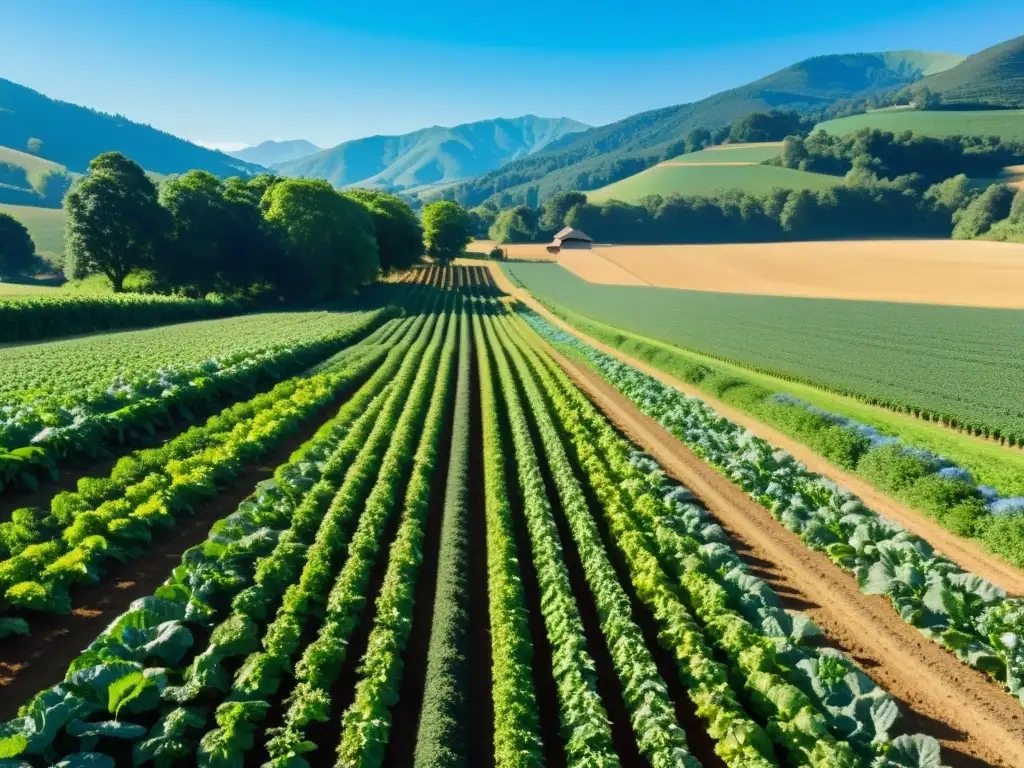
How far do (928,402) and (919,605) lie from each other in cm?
1455

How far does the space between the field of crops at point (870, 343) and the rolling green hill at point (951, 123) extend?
12982 centimetres

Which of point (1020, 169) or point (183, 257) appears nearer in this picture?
point (183, 257)

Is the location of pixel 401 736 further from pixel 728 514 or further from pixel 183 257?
pixel 183 257

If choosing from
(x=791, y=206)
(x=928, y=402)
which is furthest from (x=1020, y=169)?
(x=928, y=402)

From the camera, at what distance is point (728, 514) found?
16.3 m

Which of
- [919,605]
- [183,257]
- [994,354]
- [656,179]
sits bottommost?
[919,605]

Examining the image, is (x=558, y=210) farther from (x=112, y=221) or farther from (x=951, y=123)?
(x=951, y=123)

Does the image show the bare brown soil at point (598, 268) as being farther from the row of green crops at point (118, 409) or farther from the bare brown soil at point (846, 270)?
the row of green crops at point (118, 409)

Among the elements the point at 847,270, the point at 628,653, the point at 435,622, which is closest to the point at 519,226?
the point at 847,270

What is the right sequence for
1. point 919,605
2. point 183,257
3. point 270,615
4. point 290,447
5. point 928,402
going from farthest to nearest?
point 183,257
point 928,402
point 290,447
point 919,605
point 270,615

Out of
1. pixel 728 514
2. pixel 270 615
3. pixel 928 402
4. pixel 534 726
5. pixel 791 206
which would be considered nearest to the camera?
pixel 534 726

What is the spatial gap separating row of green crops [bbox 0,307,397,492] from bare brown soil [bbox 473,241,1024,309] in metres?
51.8

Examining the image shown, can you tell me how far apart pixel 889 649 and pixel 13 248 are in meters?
99.2

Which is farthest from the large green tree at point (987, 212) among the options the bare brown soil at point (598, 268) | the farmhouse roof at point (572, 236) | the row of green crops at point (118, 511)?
the row of green crops at point (118, 511)
